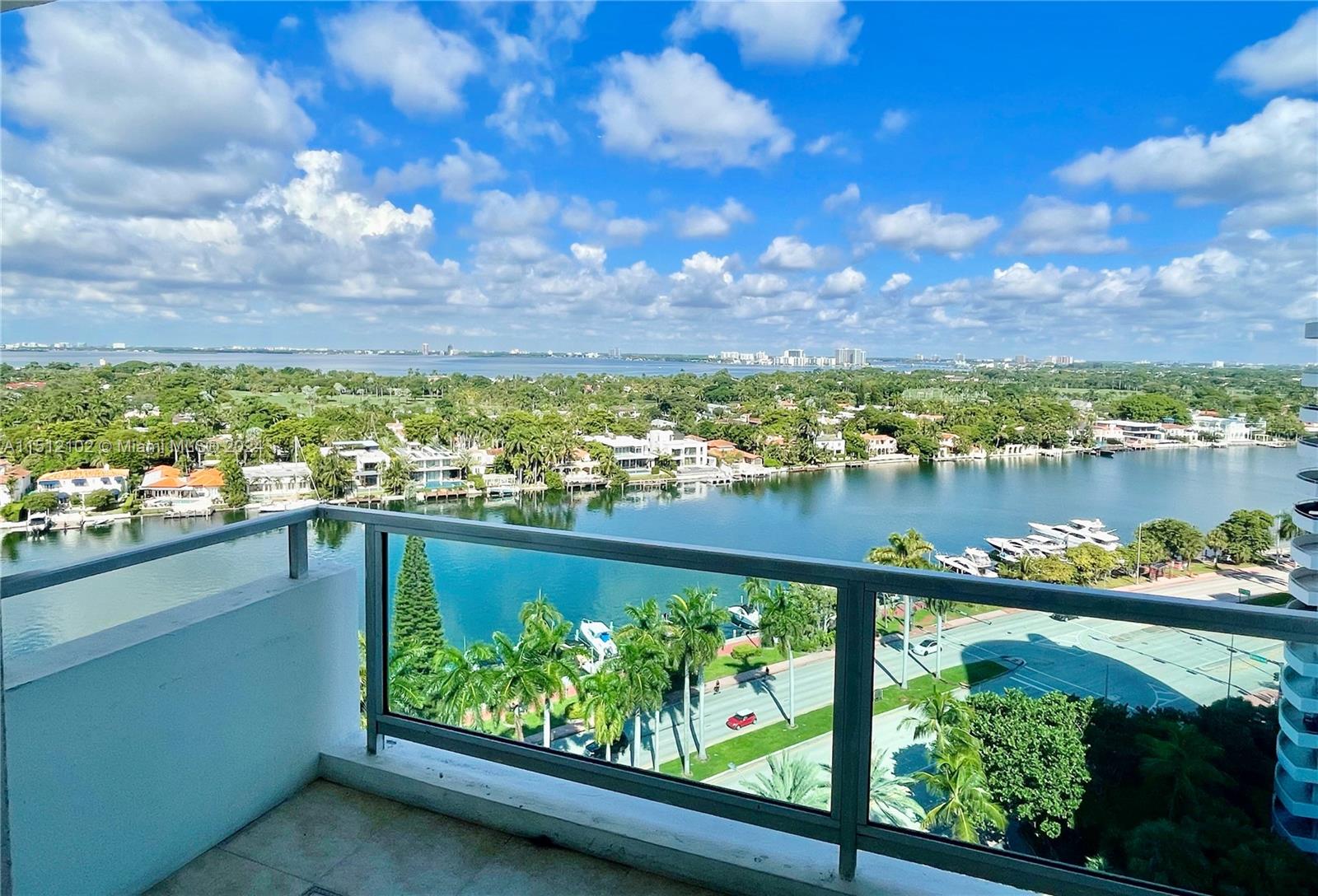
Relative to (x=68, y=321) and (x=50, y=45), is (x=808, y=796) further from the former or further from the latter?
(x=50, y=45)

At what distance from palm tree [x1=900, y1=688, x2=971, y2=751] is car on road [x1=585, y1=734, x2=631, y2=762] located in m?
0.72

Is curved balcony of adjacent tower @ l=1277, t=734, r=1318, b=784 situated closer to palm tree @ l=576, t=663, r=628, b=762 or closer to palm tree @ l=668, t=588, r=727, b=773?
palm tree @ l=668, t=588, r=727, b=773

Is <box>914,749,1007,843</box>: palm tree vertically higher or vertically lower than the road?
lower

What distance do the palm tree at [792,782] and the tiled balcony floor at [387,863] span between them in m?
0.28

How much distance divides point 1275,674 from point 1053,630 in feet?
1.14

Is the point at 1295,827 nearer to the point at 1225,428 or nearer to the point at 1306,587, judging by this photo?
the point at 1306,587

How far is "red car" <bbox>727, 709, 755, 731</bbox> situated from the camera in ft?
6.09

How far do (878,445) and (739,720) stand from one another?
55.3 feet

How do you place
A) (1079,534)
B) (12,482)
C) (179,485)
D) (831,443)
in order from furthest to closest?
(831,443) < (1079,534) < (179,485) < (12,482)

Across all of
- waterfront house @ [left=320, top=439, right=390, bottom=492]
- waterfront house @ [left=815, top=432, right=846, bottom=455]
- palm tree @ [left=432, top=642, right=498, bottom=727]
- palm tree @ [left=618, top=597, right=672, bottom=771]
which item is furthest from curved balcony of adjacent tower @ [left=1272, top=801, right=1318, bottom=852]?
waterfront house @ [left=815, top=432, right=846, bottom=455]

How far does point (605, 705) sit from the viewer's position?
1.89 meters

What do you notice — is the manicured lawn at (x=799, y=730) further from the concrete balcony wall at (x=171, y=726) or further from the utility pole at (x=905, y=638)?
the concrete balcony wall at (x=171, y=726)

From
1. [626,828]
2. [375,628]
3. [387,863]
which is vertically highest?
[375,628]

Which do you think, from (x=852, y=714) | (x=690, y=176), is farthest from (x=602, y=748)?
(x=690, y=176)
